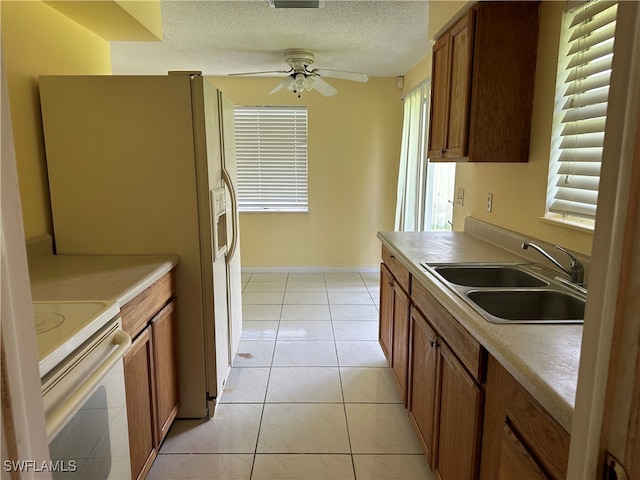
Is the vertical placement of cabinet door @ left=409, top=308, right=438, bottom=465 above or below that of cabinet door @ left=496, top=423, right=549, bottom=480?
below

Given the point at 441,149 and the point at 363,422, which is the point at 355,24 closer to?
the point at 441,149

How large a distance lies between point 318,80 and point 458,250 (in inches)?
88.8

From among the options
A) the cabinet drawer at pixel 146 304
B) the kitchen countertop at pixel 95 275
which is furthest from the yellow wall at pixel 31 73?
the cabinet drawer at pixel 146 304

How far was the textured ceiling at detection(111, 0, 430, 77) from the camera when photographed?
276 centimetres

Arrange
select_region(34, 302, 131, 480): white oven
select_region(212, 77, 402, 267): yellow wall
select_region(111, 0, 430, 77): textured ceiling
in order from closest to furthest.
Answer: select_region(34, 302, 131, 480): white oven → select_region(111, 0, 430, 77): textured ceiling → select_region(212, 77, 402, 267): yellow wall

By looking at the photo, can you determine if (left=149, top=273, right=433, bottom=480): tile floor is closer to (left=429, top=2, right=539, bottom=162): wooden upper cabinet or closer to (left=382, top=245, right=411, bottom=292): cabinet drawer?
(left=382, top=245, right=411, bottom=292): cabinet drawer

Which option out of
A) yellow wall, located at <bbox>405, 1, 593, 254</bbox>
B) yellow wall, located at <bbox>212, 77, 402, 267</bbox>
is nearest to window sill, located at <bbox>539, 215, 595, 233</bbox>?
yellow wall, located at <bbox>405, 1, 593, 254</bbox>

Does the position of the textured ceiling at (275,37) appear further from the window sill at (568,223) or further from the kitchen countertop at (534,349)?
the kitchen countertop at (534,349)

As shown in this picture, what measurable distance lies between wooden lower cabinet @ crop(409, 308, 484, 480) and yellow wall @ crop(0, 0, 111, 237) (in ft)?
6.11

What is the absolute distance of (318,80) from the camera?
12.3 ft

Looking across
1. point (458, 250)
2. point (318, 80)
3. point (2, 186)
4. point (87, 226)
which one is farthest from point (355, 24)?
point (2, 186)

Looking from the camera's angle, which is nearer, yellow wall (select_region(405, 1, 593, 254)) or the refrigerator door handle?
yellow wall (select_region(405, 1, 593, 254))

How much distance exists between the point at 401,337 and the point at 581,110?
137 centimetres

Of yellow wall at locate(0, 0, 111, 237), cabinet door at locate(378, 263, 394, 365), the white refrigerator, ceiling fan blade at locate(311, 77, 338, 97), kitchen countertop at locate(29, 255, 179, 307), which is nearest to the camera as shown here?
kitchen countertop at locate(29, 255, 179, 307)
